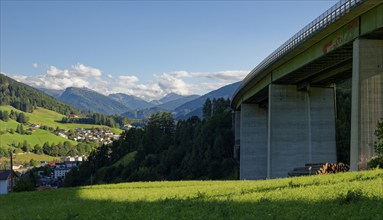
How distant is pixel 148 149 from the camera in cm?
14112

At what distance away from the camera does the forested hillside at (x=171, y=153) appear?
104625 mm

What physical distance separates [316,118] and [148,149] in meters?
96.2

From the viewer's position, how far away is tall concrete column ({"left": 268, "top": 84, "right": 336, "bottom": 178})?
50.2 meters

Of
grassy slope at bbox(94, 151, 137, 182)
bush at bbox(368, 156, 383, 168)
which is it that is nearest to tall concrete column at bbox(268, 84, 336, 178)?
bush at bbox(368, 156, 383, 168)

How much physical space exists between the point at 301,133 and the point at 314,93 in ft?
18.3

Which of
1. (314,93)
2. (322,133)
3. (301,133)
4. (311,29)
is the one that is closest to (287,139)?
(301,133)

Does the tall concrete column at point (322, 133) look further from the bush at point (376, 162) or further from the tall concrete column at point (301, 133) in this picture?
the bush at point (376, 162)

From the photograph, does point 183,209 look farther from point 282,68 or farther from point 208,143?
point 208,143

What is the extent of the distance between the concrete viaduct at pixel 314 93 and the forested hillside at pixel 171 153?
73.7ft

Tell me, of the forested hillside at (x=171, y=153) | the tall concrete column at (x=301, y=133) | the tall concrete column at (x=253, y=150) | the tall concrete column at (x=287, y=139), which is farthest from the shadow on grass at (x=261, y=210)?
the forested hillside at (x=171, y=153)

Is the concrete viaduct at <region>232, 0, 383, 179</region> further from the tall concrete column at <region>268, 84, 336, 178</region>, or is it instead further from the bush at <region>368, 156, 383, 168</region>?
the bush at <region>368, 156, 383, 168</region>

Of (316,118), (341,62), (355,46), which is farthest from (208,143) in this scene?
(355,46)

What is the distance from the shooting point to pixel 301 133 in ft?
166

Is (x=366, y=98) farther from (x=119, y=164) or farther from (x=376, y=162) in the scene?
(x=119, y=164)
